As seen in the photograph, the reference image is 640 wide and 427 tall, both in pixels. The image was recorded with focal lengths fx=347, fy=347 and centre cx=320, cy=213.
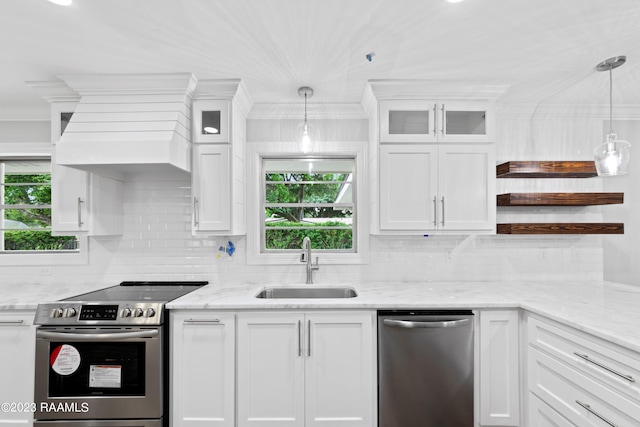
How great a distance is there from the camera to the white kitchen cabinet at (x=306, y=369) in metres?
2.13

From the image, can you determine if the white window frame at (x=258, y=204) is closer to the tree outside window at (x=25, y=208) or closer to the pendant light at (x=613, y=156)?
the pendant light at (x=613, y=156)

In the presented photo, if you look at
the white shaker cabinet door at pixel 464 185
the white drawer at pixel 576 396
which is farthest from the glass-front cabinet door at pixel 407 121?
the white drawer at pixel 576 396

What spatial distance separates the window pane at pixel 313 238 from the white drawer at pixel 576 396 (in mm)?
1557

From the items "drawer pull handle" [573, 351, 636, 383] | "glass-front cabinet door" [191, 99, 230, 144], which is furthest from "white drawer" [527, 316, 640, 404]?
"glass-front cabinet door" [191, 99, 230, 144]

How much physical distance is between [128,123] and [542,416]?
308 cm

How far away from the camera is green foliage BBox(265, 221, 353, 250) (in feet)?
10.0

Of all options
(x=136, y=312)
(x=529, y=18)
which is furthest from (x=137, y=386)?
(x=529, y=18)

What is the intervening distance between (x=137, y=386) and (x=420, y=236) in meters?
2.26

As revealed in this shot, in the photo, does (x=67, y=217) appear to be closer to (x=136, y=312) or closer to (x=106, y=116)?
(x=106, y=116)

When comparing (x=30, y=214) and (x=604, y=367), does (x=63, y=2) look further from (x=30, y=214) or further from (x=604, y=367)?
(x=604, y=367)

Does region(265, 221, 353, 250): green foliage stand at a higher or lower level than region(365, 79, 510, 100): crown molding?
lower

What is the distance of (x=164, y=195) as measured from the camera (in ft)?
9.50

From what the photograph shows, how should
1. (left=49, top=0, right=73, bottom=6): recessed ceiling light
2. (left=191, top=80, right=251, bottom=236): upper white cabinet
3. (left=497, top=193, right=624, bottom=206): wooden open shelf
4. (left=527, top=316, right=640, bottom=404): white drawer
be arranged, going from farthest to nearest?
1. (left=497, top=193, right=624, bottom=206): wooden open shelf
2. (left=191, top=80, right=251, bottom=236): upper white cabinet
3. (left=49, top=0, right=73, bottom=6): recessed ceiling light
4. (left=527, top=316, right=640, bottom=404): white drawer

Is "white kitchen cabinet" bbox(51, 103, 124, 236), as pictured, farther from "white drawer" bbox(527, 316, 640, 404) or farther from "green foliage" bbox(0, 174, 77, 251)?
"white drawer" bbox(527, 316, 640, 404)
